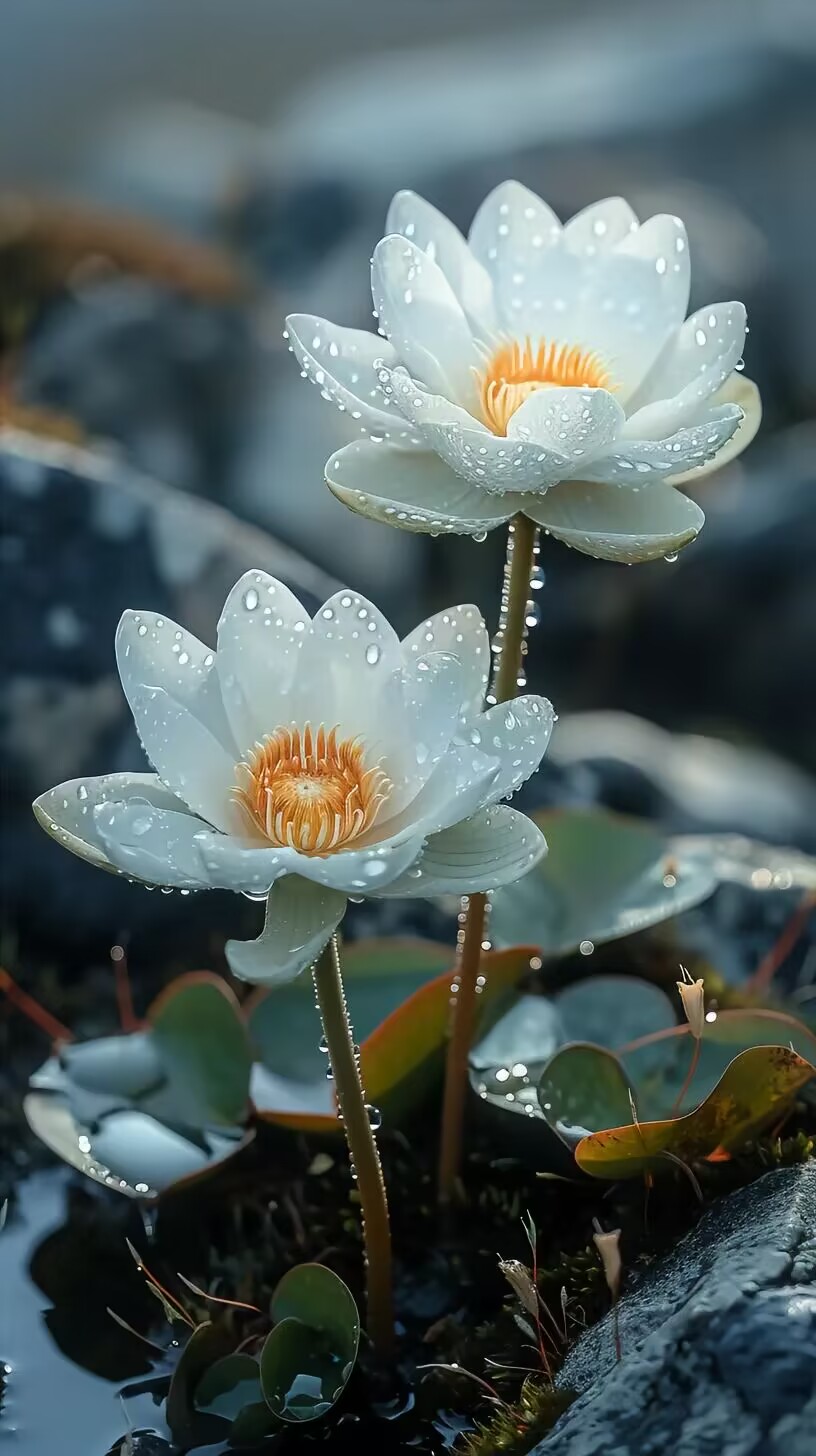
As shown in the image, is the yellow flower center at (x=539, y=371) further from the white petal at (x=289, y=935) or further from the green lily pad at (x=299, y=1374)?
the green lily pad at (x=299, y=1374)

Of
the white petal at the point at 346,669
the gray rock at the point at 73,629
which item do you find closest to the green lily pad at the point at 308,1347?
the white petal at the point at 346,669

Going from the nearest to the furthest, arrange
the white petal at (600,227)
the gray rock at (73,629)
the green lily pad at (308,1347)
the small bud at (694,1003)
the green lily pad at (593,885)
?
1. the small bud at (694,1003)
2. the green lily pad at (308,1347)
3. the white petal at (600,227)
4. the green lily pad at (593,885)
5. the gray rock at (73,629)

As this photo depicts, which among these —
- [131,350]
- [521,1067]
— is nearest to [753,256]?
[131,350]

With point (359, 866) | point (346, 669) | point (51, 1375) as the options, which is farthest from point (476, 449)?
point (51, 1375)

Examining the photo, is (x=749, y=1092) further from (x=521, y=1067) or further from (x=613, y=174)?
(x=613, y=174)

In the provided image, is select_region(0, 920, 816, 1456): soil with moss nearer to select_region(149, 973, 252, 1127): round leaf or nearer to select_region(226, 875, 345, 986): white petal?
select_region(149, 973, 252, 1127): round leaf

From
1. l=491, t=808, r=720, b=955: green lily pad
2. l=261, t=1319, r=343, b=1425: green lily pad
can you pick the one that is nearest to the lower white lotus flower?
l=261, t=1319, r=343, b=1425: green lily pad
